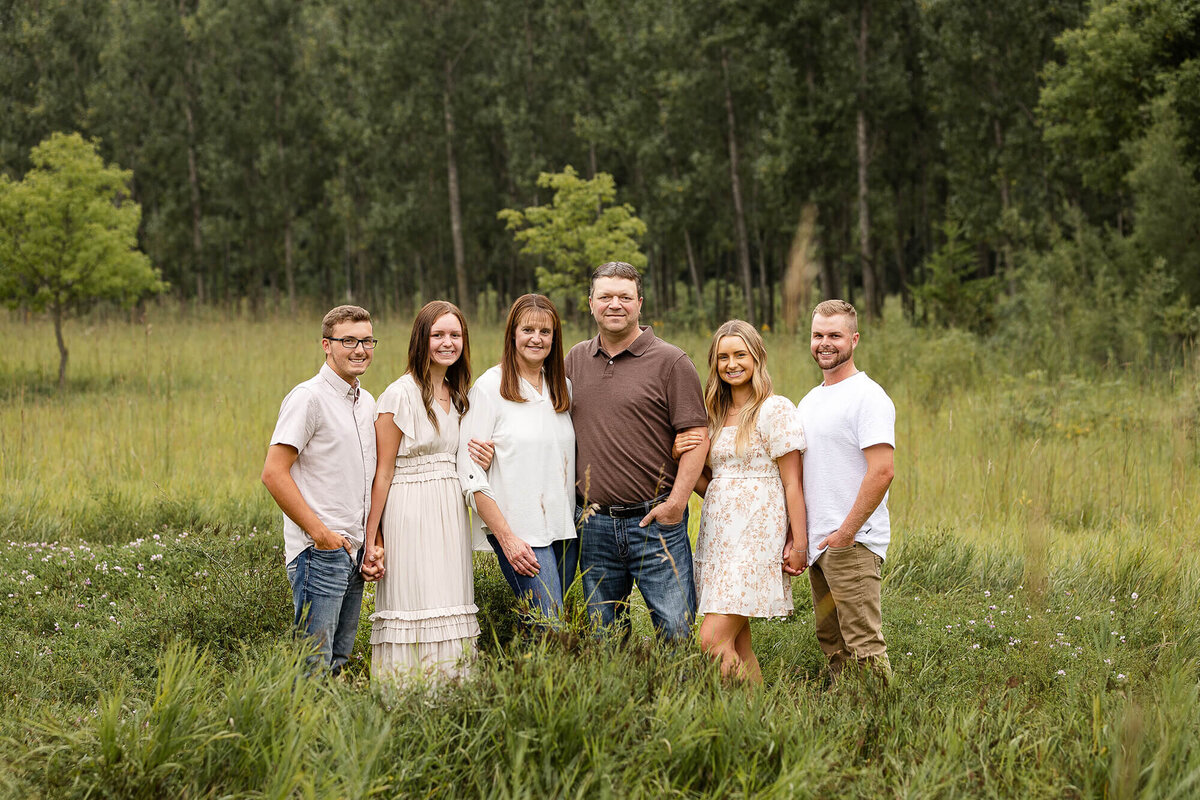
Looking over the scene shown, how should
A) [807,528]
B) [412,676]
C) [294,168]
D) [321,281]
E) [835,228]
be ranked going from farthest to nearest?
[321,281] < [294,168] < [835,228] < [807,528] < [412,676]

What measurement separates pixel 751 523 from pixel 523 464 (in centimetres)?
104

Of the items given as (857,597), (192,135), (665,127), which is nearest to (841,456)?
(857,597)

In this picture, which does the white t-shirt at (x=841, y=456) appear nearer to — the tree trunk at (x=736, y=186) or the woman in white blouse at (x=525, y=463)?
the woman in white blouse at (x=525, y=463)

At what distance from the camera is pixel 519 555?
154 inches

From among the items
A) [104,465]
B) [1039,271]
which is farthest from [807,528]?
[1039,271]

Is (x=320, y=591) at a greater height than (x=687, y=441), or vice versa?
(x=687, y=441)

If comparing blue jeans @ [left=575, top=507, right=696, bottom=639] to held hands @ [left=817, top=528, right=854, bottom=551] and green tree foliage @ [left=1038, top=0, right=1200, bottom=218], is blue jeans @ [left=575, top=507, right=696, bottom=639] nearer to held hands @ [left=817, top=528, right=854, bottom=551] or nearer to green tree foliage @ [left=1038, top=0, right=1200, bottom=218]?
held hands @ [left=817, top=528, right=854, bottom=551]

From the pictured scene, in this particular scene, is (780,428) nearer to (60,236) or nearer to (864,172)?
(60,236)

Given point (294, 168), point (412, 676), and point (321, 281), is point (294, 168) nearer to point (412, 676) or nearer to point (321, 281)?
point (321, 281)

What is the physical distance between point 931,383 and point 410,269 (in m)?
31.7

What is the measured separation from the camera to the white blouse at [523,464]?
13.0 feet

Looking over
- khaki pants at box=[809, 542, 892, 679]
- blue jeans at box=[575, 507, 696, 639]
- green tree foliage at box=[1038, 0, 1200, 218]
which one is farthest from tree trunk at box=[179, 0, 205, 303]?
khaki pants at box=[809, 542, 892, 679]

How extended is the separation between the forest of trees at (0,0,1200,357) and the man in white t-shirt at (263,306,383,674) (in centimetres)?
1458

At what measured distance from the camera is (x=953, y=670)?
4848mm
